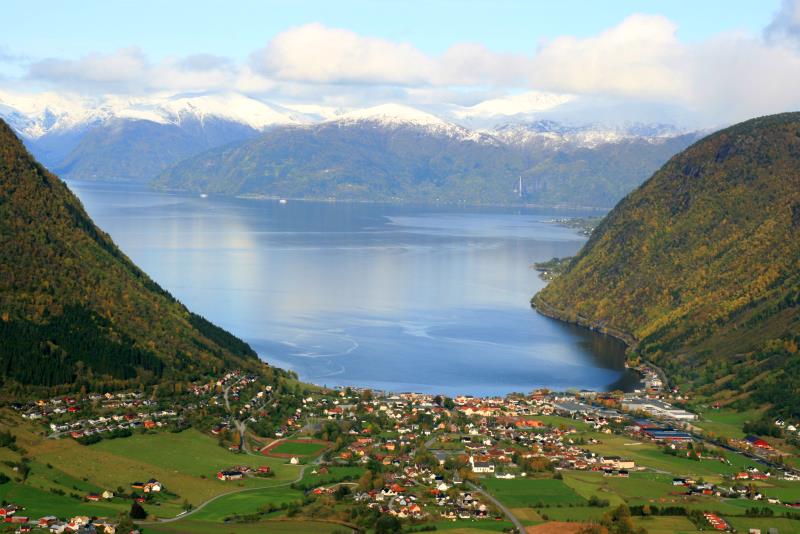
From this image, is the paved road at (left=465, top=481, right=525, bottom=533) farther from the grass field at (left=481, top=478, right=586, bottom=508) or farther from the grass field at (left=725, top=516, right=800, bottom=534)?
the grass field at (left=725, top=516, right=800, bottom=534)

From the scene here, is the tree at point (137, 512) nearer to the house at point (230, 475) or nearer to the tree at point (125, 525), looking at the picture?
the tree at point (125, 525)

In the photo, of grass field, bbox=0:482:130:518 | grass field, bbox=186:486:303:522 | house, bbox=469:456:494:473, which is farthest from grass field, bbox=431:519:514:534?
grass field, bbox=0:482:130:518

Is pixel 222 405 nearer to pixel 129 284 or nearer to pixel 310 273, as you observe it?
pixel 129 284

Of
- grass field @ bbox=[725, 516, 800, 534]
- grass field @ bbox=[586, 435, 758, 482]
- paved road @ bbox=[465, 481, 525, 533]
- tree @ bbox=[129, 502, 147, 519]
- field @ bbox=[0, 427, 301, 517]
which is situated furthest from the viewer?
grass field @ bbox=[586, 435, 758, 482]

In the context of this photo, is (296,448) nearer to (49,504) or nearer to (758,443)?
(49,504)

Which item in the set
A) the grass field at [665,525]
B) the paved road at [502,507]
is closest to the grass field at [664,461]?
the grass field at [665,525]

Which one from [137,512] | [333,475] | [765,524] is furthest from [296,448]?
[765,524]

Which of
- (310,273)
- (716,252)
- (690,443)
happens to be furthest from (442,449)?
(310,273)
